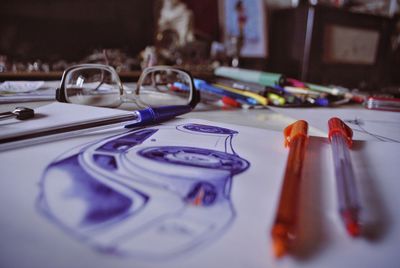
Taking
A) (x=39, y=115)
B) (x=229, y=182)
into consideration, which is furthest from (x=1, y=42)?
(x=229, y=182)

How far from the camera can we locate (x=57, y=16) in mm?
824

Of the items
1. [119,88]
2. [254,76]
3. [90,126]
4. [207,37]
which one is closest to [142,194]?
[90,126]

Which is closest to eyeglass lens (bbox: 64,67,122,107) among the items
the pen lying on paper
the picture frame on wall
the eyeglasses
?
the eyeglasses

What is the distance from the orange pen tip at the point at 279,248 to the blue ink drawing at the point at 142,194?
3cm

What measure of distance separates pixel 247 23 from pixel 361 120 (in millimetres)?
770

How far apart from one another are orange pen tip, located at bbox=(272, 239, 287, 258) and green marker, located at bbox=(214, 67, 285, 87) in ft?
1.72

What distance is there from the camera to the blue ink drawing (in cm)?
15

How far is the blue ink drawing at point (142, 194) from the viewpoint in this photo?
0.49 ft

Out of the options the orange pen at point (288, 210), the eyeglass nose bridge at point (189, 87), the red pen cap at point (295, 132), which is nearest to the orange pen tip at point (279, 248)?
the orange pen at point (288, 210)

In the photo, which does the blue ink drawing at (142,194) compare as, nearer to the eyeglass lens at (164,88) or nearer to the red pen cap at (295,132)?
the red pen cap at (295,132)

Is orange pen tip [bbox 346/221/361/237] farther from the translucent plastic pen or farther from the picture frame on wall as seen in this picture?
the picture frame on wall

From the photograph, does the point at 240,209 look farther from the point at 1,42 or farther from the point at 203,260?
the point at 1,42

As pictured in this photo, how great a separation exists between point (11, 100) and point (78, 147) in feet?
0.81

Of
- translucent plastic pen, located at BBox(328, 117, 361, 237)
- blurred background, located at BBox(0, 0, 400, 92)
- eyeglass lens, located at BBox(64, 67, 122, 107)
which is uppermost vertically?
blurred background, located at BBox(0, 0, 400, 92)
